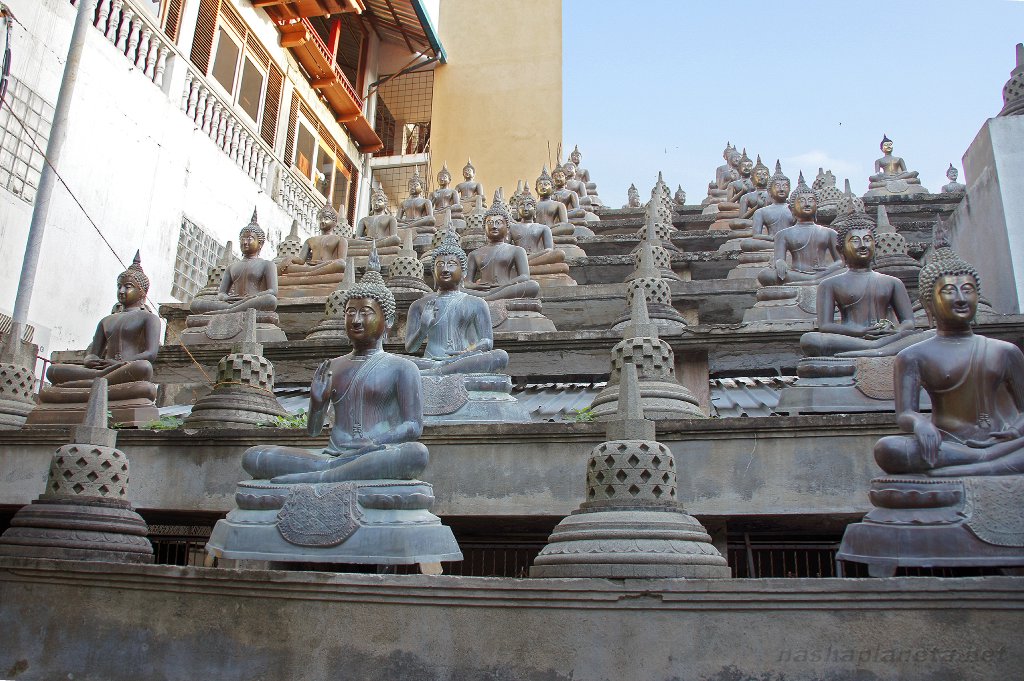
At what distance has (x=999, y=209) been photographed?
39.4 ft

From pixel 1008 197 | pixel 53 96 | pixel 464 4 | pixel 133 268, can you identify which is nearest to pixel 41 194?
pixel 53 96

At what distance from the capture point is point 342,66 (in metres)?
29.3

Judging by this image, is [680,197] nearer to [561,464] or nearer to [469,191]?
[469,191]

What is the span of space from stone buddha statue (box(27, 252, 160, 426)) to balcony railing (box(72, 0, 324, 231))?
26.4ft

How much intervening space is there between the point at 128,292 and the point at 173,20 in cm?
1037

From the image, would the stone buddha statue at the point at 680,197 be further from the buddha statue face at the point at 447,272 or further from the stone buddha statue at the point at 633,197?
the buddha statue face at the point at 447,272

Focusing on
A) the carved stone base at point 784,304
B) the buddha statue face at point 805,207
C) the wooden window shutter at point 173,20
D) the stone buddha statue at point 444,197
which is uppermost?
the wooden window shutter at point 173,20

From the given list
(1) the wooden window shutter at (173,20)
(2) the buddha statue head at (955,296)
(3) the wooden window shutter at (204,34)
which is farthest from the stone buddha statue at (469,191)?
(2) the buddha statue head at (955,296)

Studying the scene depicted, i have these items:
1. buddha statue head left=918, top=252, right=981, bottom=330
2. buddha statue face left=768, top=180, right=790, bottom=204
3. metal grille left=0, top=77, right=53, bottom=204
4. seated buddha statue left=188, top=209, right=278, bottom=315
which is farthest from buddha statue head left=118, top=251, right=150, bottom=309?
buddha statue face left=768, top=180, right=790, bottom=204

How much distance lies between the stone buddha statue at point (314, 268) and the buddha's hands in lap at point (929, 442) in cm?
1010

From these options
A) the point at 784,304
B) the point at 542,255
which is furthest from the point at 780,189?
the point at 784,304

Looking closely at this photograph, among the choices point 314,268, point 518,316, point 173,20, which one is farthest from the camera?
point 173,20

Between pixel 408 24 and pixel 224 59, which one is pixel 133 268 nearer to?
pixel 224 59

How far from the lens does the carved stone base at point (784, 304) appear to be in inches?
404
